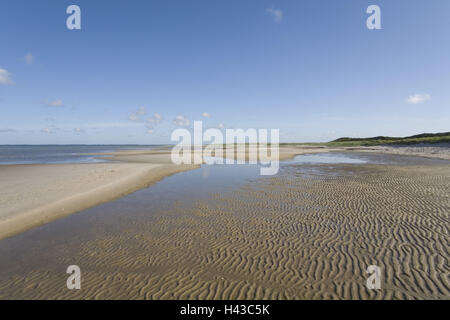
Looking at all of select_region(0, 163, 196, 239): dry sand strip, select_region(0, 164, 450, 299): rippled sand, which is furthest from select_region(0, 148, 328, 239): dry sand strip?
select_region(0, 164, 450, 299): rippled sand

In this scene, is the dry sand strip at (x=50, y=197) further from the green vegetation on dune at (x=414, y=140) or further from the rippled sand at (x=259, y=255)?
the green vegetation on dune at (x=414, y=140)

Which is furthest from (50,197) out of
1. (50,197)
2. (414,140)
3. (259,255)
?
(414,140)

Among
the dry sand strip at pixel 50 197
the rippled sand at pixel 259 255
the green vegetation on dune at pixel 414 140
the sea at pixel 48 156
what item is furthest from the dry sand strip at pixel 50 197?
the green vegetation on dune at pixel 414 140

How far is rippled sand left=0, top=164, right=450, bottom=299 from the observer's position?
17.2 feet

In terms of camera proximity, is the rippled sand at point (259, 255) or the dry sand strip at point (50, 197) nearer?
the rippled sand at point (259, 255)

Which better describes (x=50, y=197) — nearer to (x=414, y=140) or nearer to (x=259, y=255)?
(x=259, y=255)

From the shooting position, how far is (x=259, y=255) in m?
6.83

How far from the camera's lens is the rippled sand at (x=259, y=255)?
5254 millimetres

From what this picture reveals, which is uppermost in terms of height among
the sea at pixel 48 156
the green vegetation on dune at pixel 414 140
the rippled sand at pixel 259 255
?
the green vegetation on dune at pixel 414 140

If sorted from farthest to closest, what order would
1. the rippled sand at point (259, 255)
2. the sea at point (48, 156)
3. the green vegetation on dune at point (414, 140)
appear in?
1. the green vegetation on dune at point (414, 140)
2. the sea at point (48, 156)
3. the rippled sand at point (259, 255)

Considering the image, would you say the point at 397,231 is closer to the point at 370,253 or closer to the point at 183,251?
the point at 370,253

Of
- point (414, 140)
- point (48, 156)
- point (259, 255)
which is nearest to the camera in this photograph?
point (259, 255)
